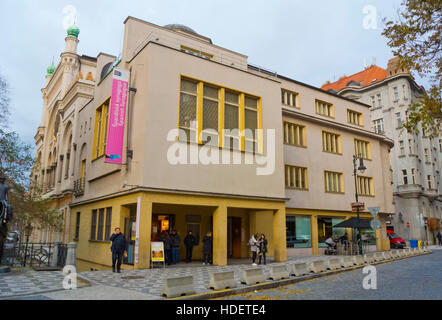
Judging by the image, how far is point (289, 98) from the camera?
29.4 m

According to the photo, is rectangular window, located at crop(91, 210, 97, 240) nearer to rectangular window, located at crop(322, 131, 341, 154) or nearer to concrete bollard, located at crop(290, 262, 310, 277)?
concrete bollard, located at crop(290, 262, 310, 277)

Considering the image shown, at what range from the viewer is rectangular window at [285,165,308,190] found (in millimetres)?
27297

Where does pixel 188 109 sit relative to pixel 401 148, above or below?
below

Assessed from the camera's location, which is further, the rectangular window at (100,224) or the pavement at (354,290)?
the rectangular window at (100,224)

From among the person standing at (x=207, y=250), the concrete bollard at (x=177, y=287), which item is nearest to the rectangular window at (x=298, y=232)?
the person standing at (x=207, y=250)

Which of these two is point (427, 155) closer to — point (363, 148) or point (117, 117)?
point (363, 148)

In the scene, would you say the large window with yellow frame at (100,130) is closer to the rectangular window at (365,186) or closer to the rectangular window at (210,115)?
the rectangular window at (210,115)

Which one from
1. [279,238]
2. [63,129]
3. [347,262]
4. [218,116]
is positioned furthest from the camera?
[63,129]

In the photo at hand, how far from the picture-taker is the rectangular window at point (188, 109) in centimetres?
1797

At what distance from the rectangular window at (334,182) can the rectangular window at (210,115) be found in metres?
14.5

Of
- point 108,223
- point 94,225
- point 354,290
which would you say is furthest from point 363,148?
point 354,290

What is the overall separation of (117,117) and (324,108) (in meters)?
20.4

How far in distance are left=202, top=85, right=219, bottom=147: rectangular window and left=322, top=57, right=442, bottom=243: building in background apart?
37080mm

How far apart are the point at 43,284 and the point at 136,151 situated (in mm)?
7467
